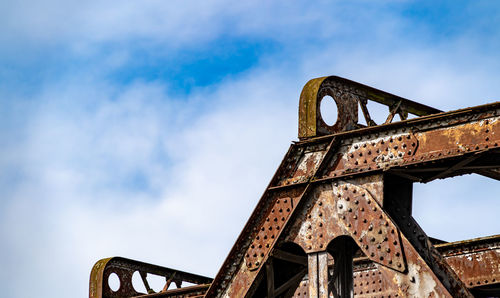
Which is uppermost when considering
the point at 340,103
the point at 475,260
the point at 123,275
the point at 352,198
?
the point at 340,103

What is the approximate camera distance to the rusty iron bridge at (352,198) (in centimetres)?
1005

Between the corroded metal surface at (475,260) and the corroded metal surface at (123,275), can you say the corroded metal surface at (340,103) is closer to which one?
the corroded metal surface at (475,260)

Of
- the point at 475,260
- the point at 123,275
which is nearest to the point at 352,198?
the point at 475,260

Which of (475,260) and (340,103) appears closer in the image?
(340,103)

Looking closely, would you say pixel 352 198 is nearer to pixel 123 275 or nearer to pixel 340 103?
pixel 340 103

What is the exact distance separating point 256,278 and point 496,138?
3.24 metres

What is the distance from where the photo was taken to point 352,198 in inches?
419

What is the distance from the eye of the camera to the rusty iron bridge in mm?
10047

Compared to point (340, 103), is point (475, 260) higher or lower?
lower

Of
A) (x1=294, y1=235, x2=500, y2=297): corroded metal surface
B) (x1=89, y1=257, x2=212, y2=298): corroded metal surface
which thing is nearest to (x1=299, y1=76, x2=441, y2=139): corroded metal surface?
(x1=294, y1=235, x2=500, y2=297): corroded metal surface

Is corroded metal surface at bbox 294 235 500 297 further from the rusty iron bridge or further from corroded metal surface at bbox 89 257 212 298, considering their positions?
corroded metal surface at bbox 89 257 212 298

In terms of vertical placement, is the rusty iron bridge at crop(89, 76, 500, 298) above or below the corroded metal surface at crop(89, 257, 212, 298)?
below

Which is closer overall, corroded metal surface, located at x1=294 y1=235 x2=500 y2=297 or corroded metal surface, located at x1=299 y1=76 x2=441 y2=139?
corroded metal surface, located at x1=299 y1=76 x2=441 y2=139

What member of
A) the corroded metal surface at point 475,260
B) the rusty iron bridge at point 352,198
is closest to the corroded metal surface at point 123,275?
the corroded metal surface at point 475,260
